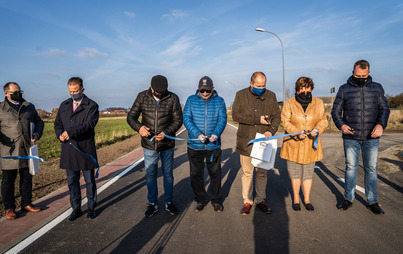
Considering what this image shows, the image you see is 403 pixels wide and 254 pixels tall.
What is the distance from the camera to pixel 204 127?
4.24 m

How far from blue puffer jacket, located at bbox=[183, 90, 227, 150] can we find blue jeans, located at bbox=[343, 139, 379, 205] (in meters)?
2.14

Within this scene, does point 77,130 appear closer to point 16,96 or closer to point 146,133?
point 146,133

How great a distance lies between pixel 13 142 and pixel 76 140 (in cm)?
110

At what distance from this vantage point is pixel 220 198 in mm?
4453

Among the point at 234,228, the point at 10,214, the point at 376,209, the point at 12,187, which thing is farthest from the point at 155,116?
the point at 376,209

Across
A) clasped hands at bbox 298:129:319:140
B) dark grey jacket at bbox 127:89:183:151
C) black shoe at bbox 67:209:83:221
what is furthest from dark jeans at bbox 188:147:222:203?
black shoe at bbox 67:209:83:221

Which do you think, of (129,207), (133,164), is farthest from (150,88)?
(133,164)

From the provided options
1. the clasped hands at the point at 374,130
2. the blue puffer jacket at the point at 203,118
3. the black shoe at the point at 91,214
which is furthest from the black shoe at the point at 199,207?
the clasped hands at the point at 374,130

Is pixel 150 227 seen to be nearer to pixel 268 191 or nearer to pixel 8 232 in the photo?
pixel 8 232

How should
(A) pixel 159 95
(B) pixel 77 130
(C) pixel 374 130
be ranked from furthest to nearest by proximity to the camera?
(A) pixel 159 95 → (C) pixel 374 130 → (B) pixel 77 130

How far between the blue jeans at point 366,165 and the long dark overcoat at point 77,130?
162 inches

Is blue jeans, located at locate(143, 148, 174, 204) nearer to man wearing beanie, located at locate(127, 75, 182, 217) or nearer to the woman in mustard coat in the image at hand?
man wearing beanie, located at locate(127, 75, 182, 217)

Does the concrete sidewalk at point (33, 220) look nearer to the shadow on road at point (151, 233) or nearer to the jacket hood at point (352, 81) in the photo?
the shadow on road at point (151, 233)

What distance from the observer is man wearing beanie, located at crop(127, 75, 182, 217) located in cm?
421
